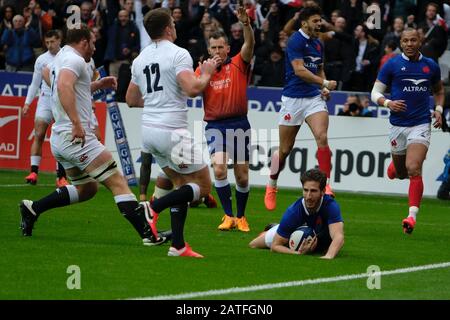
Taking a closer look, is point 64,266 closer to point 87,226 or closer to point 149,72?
point 149,72

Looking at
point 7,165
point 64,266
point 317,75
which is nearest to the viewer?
point 64,266

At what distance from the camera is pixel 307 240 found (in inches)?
441

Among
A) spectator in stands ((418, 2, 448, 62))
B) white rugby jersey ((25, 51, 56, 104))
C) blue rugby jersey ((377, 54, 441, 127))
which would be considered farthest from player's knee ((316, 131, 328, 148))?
spectator in stands ((418, 2, 448, 62))

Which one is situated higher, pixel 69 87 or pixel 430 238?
pixel 69 87

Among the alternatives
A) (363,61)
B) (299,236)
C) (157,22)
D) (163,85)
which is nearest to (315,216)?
(299,236)

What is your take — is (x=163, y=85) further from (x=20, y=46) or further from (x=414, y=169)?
(x=20, y=46)

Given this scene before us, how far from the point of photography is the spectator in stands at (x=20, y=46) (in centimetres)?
2580

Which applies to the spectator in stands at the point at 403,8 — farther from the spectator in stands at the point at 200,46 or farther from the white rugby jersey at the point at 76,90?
the white rugby jersey at the point at 76,90

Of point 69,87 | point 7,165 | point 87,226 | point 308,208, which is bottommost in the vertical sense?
point 7,165

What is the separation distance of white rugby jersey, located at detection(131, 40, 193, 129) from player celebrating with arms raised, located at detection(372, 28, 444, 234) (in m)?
3.62

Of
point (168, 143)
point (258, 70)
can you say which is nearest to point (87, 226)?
point (168, 143)

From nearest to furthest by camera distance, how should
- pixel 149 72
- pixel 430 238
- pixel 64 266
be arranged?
pixel 64 266 → pixel 149 72 → pixel 430 238

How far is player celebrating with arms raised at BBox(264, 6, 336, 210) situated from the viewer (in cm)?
1516

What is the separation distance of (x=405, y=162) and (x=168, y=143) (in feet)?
14.1
